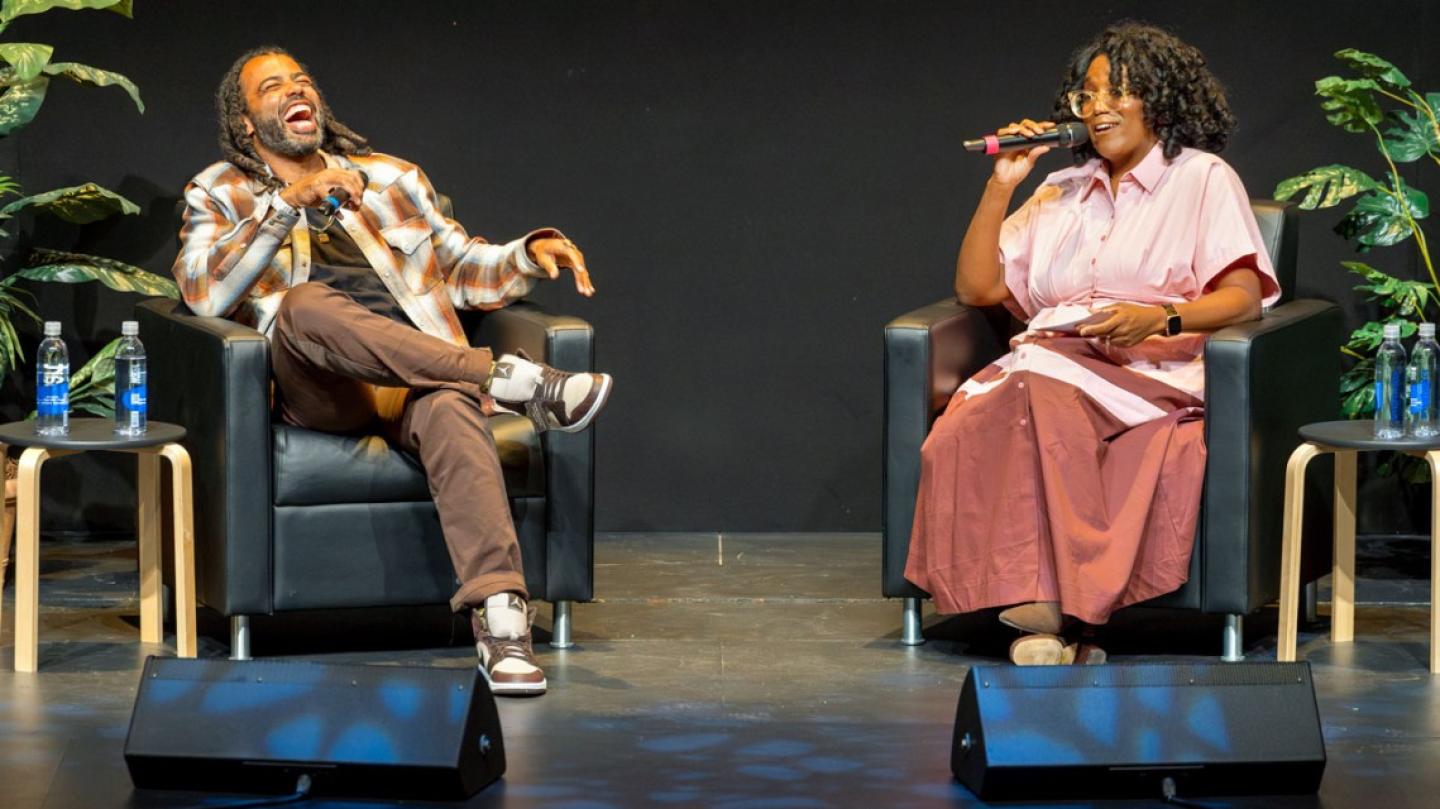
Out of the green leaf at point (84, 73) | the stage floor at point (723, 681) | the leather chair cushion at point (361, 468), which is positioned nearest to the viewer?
the stage floor at point (723, 681)

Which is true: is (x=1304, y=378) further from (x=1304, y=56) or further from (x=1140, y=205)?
(x=1304, y=56)

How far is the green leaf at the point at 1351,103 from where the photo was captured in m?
4.60

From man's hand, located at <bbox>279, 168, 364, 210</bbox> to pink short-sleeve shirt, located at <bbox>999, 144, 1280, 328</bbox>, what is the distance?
133 centimetres

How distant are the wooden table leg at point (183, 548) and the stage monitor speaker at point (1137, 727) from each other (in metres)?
1.64

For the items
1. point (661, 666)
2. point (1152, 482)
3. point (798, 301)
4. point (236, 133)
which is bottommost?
point (661, 666)

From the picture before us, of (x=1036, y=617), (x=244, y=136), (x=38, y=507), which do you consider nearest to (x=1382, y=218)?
(x=1036, y=617)

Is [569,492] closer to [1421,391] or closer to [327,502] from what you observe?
[327,502]

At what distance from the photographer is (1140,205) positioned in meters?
4.14

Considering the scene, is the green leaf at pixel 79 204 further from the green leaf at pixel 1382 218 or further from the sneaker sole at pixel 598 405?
the green leaf at pixel 1382 218

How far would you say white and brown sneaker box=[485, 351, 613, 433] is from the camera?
383 cm

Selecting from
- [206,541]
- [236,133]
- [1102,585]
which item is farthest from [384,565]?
[1102,585]

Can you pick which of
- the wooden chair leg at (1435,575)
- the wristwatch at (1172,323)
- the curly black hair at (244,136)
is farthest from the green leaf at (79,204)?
the wooden chair leg at (1435,575)

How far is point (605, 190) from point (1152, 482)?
1.89m

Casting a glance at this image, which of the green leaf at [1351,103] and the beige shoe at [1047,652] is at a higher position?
the green leaf at [1351,103]
